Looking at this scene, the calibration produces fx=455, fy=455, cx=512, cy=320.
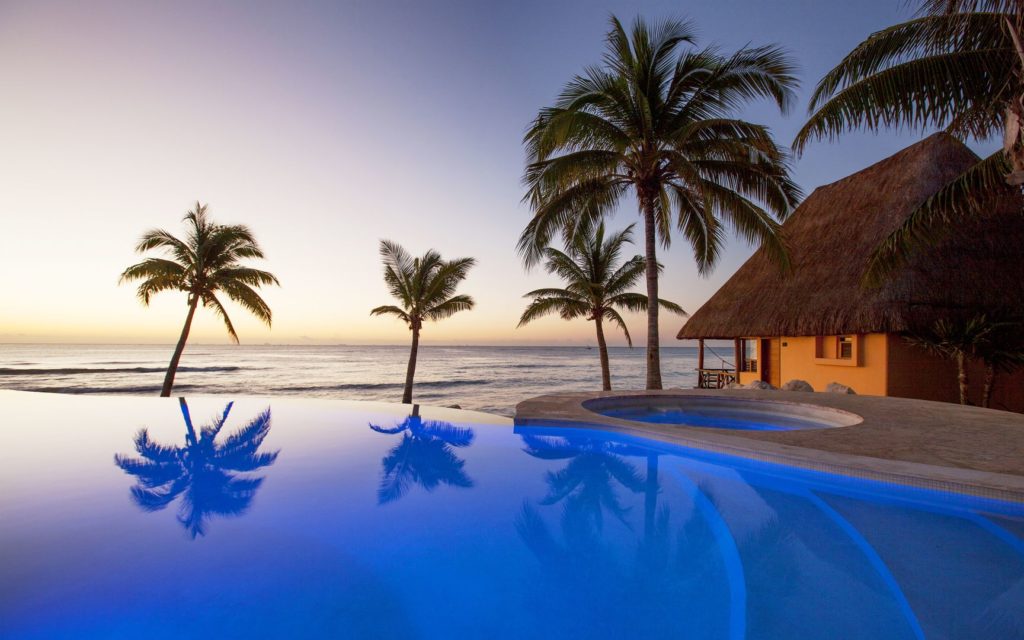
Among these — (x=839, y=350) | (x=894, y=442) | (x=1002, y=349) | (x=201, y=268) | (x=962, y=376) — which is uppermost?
(x=201, y=268)

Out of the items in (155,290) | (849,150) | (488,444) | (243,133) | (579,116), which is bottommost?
(488,444)

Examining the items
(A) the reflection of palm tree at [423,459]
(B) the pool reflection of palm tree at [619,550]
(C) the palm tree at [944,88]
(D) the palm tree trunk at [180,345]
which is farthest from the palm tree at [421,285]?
(B) the pool reflection of palm tree at [619,550]

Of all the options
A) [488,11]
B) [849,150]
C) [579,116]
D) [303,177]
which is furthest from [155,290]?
[849,150]

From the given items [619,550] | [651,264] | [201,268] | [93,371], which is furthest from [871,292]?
[93,371]

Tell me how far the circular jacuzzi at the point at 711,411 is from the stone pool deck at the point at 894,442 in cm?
48

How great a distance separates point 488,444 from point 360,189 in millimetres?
10357

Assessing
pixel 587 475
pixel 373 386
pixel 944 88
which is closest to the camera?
pixel 587 475

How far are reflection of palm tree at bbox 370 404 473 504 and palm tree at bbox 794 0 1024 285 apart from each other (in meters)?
6.81

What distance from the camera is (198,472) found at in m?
5.12

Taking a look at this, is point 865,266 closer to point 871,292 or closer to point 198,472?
point 871,292

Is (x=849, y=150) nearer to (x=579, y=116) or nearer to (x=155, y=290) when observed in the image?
(x=579, y=116)

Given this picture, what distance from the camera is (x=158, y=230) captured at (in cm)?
1263

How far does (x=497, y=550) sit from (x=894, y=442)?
4081 mm

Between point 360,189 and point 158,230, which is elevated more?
point 360,189
